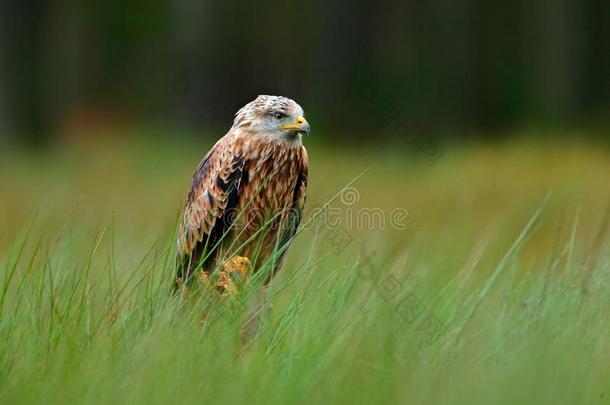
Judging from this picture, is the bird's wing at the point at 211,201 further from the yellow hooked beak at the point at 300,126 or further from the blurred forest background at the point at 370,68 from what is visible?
the blurred forest background at the point at 370,68

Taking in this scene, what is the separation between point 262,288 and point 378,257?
3.12ft

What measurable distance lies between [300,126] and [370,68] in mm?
12673

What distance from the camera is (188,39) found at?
18484mm

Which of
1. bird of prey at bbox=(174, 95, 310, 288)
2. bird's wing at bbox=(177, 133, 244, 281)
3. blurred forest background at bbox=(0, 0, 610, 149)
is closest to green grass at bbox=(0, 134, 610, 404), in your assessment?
bird of prey at bbox=(174, 95, 310, 288)

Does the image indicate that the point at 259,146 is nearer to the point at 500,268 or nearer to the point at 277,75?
the point at 500,268

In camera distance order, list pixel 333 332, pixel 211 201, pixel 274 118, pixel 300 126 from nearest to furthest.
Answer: pixel 333 332, pixel 300 126, pixel 274 118, pixel 211 201

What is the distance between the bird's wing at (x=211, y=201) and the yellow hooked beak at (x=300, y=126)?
12.2 inches

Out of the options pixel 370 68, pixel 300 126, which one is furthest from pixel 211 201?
pixel 370 68

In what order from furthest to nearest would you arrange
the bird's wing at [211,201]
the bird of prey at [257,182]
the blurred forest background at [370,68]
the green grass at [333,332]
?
the blurred forest background at [370,68], the bird's wing at [211,201], the bird of prey at [257,182], the green grass at [333,332]

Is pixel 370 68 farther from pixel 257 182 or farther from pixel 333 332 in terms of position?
pixel 333 332

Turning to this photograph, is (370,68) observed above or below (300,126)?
below

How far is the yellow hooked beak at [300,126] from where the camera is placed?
563cm

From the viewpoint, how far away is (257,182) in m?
5.87

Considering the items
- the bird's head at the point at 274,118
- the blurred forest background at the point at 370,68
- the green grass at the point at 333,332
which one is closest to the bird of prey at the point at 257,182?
the bird's head at the point at 274,118
